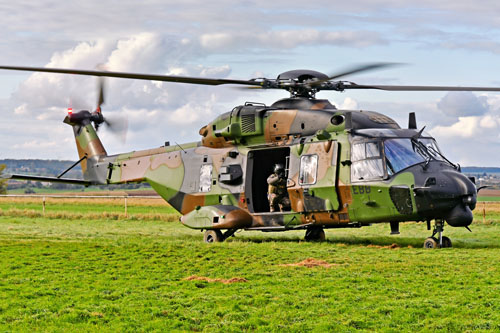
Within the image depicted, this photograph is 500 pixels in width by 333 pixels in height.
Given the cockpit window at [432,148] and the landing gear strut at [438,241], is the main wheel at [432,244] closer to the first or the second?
the landing gear strut at [438,241]

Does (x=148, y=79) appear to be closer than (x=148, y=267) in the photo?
No

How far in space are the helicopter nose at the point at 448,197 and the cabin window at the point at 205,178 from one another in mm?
7785

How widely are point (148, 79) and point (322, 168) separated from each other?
18.0 feet

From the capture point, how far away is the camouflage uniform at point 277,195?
2197cm

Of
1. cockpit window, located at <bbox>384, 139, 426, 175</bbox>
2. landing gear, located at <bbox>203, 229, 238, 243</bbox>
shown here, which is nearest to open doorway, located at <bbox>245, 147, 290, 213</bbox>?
landing gear, located at <bbox>203, 229, 238, 243</bbox>

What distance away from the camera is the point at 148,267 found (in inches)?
622

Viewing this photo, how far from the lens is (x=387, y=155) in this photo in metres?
19.0

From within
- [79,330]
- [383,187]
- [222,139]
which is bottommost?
[79,330]

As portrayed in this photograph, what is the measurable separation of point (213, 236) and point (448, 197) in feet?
26.2

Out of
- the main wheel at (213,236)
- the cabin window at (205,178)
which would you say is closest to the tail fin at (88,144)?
the cabin window at (205,178)

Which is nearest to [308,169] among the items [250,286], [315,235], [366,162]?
[366,162]

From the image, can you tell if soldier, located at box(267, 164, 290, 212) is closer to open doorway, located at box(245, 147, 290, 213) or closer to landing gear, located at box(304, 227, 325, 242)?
open doorway, located at box(245, 147, 290, 213)

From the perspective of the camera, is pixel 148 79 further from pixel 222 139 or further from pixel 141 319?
pixel 141 319

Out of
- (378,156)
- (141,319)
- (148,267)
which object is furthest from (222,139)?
(141,319)
